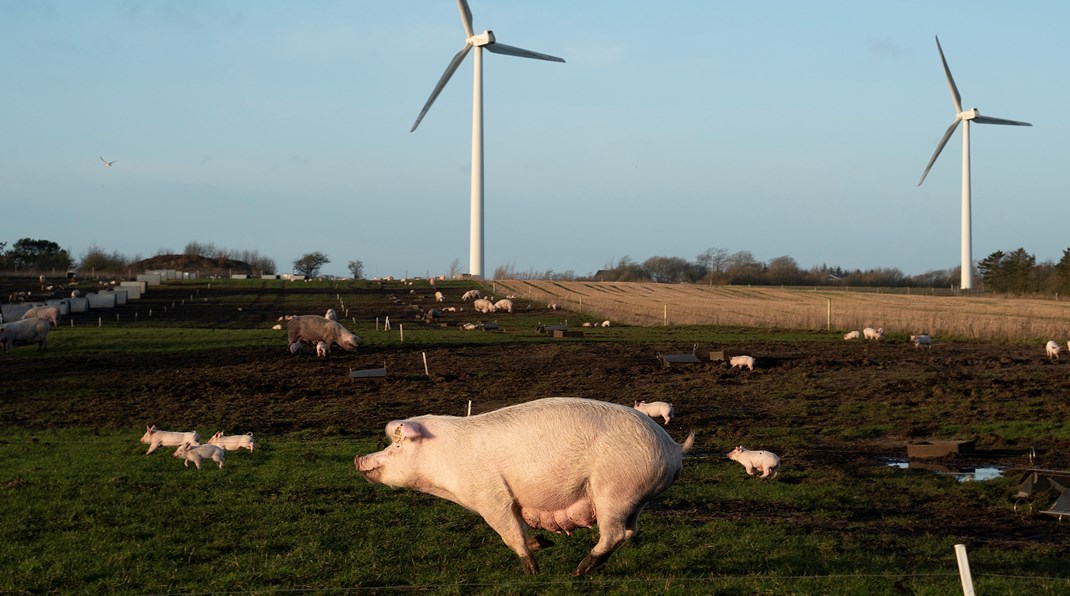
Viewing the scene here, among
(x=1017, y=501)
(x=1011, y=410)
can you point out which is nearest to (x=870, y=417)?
(x=1011, y=410)

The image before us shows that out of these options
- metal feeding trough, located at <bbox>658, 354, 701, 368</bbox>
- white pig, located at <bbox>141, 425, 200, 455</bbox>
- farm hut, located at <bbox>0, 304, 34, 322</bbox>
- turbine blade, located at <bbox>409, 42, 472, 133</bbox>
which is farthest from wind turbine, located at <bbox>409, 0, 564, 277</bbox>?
A: white pig, located at <bbox>141, 425, 200, 455</bbox>

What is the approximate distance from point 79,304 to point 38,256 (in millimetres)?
82442

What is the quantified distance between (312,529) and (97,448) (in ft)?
25.6

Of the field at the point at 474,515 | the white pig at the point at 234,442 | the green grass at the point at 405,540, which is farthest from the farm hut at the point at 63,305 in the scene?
the green grass at the point at 405,540

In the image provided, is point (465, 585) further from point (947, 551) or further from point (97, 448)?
point (97, 448)

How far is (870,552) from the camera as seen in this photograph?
10.6m

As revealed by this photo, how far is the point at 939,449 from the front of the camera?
1694 centimetres

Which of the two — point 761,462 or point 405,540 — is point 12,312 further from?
point 405,540

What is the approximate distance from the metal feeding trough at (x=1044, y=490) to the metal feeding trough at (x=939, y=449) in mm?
2786

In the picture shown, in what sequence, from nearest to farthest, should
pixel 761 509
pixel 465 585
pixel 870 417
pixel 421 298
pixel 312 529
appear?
pixel 465 585 → pixel 312 529 → pixel 761 509 → pixel 870 417 → pixel 421 298

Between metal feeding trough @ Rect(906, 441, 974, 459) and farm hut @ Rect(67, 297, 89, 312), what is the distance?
50809mm

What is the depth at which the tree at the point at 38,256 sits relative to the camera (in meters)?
126

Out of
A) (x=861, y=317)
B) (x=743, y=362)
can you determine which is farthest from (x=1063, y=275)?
(x=743, y=362)

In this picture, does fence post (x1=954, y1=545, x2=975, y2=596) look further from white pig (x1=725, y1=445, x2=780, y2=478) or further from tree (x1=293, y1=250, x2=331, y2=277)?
tree (x1=293, y1=250, x2=331, y2=277)
